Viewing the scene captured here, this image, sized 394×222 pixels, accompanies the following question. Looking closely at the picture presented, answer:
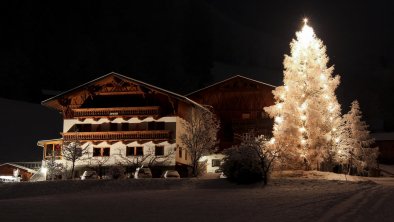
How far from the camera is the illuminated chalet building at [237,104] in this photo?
71.6m

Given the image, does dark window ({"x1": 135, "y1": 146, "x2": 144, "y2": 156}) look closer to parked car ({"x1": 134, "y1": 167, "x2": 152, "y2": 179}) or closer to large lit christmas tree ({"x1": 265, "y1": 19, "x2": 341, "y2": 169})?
parked car ({"x1": 134, "y1": 167, "x2": 152, "y2": 179})

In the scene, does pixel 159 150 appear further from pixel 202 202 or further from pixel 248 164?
pixel 202 202

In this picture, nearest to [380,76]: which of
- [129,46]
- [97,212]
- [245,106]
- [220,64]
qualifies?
[220,64]

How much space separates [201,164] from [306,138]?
14.4 m

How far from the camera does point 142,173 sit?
2172 inches

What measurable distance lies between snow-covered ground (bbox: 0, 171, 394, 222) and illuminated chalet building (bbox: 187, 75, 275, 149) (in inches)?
1001

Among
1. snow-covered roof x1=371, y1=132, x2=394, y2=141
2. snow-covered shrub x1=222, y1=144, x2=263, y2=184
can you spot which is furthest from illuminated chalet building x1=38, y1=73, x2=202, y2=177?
snow-covered roof x1=371, y1=132, x2=394, y2=141

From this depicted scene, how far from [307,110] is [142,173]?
1633cm

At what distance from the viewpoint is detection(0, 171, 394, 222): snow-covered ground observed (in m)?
25.4

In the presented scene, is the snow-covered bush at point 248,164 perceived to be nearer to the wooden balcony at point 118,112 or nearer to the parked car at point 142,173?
the parked car at point 142,173

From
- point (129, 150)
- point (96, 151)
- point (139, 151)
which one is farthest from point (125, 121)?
point (96, 151)

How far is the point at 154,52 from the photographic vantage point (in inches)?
5576

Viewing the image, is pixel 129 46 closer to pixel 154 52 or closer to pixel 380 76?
pixel 154 52

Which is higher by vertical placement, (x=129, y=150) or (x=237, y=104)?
(x=237, y=104)
